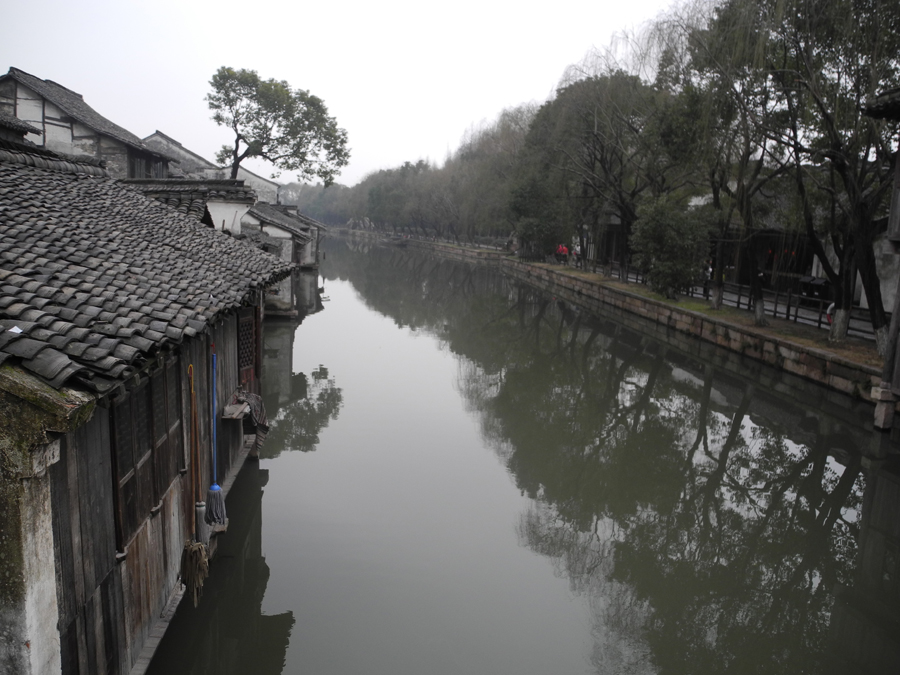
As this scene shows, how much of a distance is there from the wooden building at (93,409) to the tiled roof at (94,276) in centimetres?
1

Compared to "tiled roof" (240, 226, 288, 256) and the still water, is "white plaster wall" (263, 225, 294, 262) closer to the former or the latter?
"tiled roof" (240, 226, 288, 256)

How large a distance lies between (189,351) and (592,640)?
192 inches

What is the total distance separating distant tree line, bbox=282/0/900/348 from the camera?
15180mm

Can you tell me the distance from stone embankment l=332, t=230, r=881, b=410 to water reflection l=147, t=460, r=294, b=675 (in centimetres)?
1264

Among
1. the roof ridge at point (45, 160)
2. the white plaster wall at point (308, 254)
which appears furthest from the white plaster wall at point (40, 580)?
the white plaster wall at point (308, 254)

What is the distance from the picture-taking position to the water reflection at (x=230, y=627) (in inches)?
240

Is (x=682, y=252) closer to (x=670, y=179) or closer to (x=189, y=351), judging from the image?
(x=670, y=179)

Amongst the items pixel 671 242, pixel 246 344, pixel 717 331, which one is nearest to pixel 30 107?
pixel 246 344

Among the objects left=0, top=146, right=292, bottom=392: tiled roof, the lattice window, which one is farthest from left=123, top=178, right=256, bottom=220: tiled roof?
left=0, top=146, right=292, bottom=392: tiled roof

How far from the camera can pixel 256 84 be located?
32.1 m

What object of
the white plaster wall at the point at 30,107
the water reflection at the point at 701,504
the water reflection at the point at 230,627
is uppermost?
the white plaster wall at the point at 30,107

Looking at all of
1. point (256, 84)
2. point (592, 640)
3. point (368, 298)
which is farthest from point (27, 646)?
point (256, 84)

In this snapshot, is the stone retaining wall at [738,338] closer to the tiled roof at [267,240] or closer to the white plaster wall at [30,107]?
the tiled roof at [267,240]

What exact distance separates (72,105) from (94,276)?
82.0 feet
